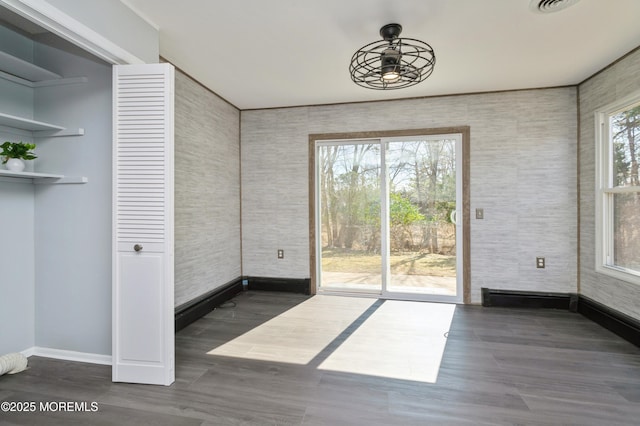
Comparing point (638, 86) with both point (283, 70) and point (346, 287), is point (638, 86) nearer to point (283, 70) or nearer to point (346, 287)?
point (283, 70)

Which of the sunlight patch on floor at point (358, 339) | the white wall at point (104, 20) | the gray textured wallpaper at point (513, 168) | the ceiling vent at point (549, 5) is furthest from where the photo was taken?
the gray textured wallpaper at point (513, 168)

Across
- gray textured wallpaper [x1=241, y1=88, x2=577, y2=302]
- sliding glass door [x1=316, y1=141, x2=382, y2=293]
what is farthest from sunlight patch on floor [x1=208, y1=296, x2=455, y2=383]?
gray textured wallpaper [x1=241, y1=88, x2=577, y2=302]

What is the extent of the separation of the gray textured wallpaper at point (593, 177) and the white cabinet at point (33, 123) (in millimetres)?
4456

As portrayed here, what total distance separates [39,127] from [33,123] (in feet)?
0.50

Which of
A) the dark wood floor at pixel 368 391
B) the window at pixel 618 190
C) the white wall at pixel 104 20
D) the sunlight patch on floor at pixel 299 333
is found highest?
the white wall at pixel 104 20

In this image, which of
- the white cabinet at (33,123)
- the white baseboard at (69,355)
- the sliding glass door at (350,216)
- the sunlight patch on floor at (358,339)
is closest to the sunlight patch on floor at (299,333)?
the sunlight patch on floor at (358,339)

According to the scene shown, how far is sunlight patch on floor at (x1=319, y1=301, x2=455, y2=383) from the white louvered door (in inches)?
47.1

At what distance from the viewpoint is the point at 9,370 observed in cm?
217

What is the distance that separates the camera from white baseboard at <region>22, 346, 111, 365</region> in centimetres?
235

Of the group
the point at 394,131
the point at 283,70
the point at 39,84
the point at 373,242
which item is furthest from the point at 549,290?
the point at 39,84

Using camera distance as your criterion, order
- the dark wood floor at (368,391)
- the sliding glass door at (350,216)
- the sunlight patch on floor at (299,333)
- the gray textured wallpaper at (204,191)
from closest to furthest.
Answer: the dark wood floor at (368,391) → the sunlight patch on floor at (299,333) → the gray textured wallpaper at (204,191) → the sliding glass door at (350,216)

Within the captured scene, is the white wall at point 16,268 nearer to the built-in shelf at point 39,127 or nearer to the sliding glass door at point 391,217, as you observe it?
the built-in shelf at point 39,127

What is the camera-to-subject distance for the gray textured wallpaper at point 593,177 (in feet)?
8.98

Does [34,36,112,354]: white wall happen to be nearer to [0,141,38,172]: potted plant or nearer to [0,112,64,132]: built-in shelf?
[0,112,64,132]: built-in shelf
